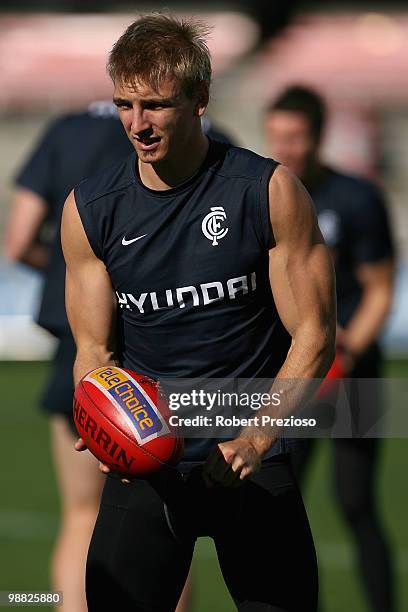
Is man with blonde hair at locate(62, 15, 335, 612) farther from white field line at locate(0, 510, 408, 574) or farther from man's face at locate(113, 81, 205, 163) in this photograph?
white field line at locate(0, 510, 408, 574)

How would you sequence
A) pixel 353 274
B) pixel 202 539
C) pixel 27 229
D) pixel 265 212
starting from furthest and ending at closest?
1. pixel 202 539
2. pixel 353 274
3. pixel 27 229
4. pixel 265 212

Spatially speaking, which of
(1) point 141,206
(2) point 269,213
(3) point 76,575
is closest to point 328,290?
(2) point 269,213

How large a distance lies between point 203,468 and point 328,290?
0.60m

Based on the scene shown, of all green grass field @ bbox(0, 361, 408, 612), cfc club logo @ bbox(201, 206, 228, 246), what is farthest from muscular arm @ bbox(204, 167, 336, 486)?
green grass field @ bbox(0, 361, 408, 612)

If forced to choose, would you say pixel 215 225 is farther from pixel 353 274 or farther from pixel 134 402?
pixel 353 274

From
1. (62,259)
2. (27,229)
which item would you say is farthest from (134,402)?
(27,229)

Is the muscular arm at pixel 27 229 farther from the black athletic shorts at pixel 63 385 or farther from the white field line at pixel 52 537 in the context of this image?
the white field line at pixel 52 537

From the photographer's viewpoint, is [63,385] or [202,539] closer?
[63,385]

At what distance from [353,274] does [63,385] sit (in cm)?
155

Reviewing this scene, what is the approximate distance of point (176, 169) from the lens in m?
3.73

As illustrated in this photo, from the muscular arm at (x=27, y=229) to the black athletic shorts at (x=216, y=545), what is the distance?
6.20ft

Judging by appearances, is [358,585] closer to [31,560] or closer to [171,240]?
[31,560]

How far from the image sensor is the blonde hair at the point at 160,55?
3.51 meters

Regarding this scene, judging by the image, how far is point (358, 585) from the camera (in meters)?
6.36
